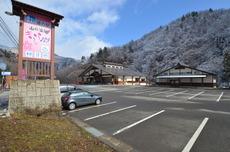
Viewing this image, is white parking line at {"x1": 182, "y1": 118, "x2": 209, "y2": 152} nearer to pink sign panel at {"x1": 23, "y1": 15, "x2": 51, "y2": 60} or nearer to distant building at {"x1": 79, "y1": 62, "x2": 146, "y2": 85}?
pink sign panel at {"x1": 23, "y1": 15, "x2": 51, "y2": 60}

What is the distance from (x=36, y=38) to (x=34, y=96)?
252cm

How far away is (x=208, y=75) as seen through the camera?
4578 centimetres

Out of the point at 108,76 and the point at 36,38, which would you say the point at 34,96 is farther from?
the point at 108,76

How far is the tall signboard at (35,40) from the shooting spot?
8.16m

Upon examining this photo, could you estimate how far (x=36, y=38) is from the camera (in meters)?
8.67

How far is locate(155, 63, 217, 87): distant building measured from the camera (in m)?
45.9

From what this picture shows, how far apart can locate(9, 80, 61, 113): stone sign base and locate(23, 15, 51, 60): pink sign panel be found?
1239 millimetres

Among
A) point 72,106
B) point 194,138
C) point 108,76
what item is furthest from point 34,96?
point 108,76

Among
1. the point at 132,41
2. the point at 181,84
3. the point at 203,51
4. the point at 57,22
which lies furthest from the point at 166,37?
the point at 57,22

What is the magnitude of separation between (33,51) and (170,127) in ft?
21.4

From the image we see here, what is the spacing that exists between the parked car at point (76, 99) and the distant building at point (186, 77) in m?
37.2

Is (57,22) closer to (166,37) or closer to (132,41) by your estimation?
(166,37)

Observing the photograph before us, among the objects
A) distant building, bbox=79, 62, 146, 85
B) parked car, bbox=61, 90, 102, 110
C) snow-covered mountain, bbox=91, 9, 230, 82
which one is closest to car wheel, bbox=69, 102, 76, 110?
parked car, bbox=61, 90, 102, 110

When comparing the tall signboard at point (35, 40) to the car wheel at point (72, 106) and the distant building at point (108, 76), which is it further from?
the distant building at point (108, 76)
